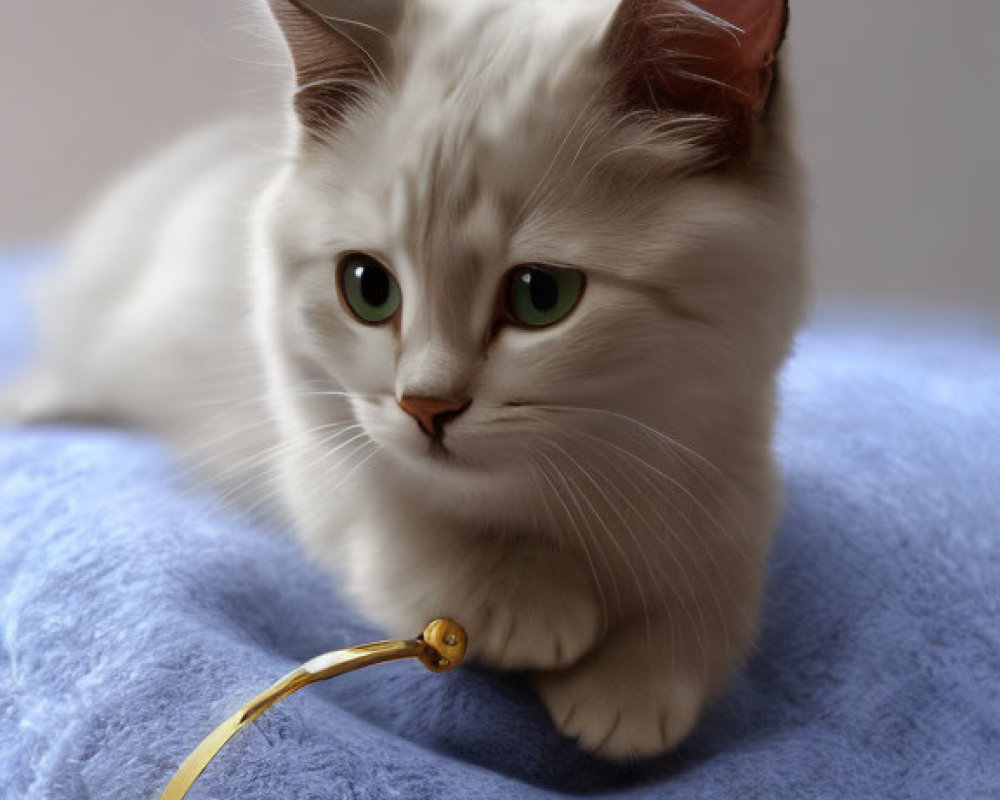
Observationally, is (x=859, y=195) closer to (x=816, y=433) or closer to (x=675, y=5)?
(x=816, y=433)

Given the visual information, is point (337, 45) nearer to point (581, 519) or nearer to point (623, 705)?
point (581, 519)

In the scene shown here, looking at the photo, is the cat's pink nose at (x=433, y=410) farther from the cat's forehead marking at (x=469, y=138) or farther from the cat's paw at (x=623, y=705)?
the cat's paw at (x=623, y=705)

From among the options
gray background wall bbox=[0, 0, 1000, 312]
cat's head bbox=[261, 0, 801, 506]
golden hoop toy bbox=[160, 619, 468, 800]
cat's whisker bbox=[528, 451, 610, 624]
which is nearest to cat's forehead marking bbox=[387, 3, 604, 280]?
cat's head bbox=[261, 0, 801, 506]

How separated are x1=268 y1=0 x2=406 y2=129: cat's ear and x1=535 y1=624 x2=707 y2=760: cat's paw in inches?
16.4

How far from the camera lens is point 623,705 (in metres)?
0.72

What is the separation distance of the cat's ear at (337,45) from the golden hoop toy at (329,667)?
14.0 inches

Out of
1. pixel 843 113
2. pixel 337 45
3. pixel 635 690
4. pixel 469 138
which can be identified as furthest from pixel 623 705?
pixel 843 113

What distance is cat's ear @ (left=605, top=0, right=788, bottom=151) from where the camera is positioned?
66 centimetres

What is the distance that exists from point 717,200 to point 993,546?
1.41 feet

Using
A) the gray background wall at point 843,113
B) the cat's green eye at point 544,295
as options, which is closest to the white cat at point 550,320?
the cat's green eye at point 544,295

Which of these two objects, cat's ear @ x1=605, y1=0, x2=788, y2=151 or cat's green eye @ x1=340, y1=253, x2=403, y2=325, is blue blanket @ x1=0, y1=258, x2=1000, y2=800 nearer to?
cat's green eye @ x1=340, y1=253, x2=403, y2=325

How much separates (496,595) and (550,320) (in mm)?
194

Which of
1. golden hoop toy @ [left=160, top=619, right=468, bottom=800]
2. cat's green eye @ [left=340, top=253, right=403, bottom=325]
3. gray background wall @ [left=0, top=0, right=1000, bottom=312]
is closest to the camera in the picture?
golden hoop toy @ [left=160, top=619, right=468, bottom=800]

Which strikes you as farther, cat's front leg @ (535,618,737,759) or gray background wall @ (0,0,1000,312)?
gray background wall @ (0,0,1000,312)
